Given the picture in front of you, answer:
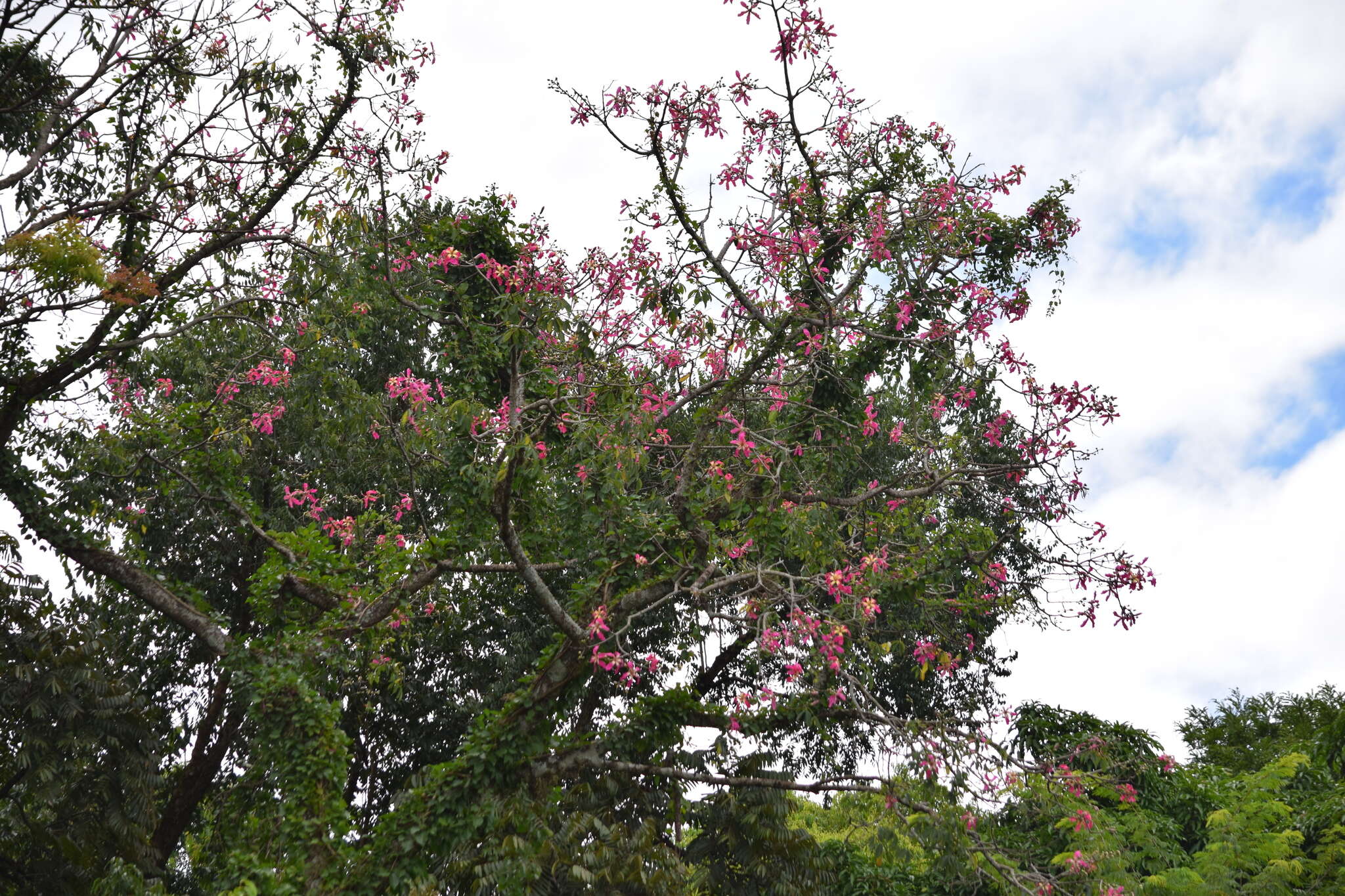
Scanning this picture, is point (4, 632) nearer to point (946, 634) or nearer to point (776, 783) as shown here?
point (776, 783)

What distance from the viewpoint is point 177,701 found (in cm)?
1483

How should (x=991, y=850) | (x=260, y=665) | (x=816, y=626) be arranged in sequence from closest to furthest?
1. (x=816, y=626)
2. (x=991, y=850)
3. (x=260, y=665)

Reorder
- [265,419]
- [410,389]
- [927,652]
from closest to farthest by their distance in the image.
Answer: [927,652]
[410,389]
[265,419]

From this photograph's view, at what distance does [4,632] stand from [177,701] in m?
4.41

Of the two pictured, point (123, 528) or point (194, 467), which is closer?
point (194, 467)

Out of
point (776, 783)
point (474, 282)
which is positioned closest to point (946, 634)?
point (776, 783)

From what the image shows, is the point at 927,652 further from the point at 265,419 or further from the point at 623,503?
the point at 265,419

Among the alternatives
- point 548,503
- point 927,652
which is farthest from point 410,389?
point 927,652

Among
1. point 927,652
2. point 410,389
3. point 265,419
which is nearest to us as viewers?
point 927,652

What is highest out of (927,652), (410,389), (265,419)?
(265,419)

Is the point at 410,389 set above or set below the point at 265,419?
below

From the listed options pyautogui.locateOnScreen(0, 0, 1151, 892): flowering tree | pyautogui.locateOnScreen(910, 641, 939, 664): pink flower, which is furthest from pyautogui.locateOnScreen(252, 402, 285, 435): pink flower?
pyautogui.locateOnScreen(910, 641, 939, 664): pink flower

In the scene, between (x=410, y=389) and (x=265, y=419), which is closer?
(x=410, y=389)

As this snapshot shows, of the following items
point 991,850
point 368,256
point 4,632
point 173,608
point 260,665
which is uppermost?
point 368,256
